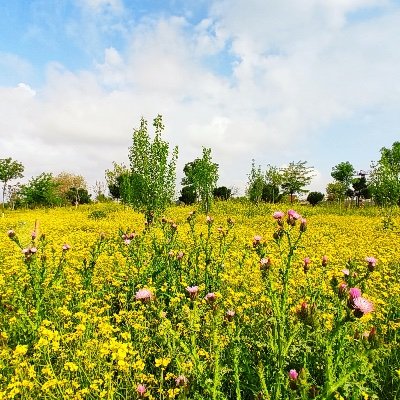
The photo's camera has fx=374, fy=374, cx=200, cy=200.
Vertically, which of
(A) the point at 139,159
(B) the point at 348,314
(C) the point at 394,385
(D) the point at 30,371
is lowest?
(C) the point at 394,385

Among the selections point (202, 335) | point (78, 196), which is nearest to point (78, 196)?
point (78, 196)

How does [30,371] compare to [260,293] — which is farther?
[260,293]

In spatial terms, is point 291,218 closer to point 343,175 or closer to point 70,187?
point 343,175

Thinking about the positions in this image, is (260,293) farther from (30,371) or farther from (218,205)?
(218,205)

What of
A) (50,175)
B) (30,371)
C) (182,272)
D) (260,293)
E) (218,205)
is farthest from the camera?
(50,175)

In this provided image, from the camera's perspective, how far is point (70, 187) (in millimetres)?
52844

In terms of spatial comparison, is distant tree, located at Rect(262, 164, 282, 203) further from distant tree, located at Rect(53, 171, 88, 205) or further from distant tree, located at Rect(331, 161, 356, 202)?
distant tree, located at Rect(53, 171, 88, 205)

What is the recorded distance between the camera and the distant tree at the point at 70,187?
49.0 m

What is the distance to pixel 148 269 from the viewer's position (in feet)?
18.1

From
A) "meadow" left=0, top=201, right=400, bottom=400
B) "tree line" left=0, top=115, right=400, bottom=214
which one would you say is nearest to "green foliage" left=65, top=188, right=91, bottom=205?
"tree line" left=0, top=115, right=400, bottom=214

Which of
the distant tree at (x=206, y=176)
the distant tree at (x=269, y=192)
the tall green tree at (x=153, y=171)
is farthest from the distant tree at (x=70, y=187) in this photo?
the tall green tree at (x=153, y=171)

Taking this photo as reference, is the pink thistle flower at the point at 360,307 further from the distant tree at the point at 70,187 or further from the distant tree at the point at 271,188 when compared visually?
the distant tree at the point at 70,187

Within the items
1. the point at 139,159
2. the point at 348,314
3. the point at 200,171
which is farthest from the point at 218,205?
the point at 348,314

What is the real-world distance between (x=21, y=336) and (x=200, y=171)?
58.3ft
